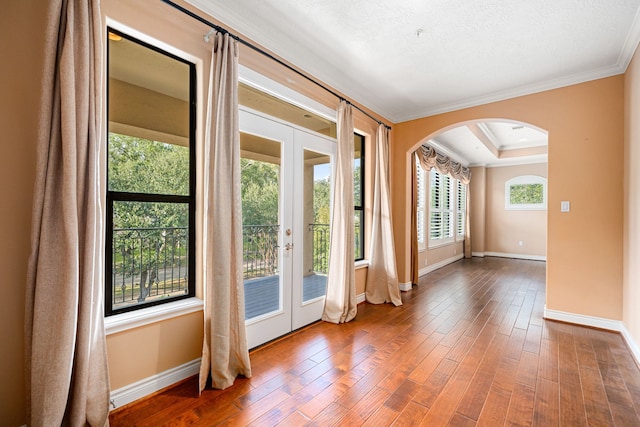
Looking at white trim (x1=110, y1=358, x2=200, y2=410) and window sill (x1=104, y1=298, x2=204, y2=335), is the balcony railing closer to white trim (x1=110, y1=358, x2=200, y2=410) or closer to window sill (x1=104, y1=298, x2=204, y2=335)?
window sill (x1=104, y1=298, x2=204, y2=335)

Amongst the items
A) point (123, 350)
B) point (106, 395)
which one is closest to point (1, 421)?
point (106, 395)

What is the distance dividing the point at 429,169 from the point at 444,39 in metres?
3.53

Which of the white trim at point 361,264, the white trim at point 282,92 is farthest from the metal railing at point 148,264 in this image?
the white trim at point 361,264

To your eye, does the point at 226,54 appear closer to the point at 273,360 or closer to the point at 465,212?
the point at 273,360

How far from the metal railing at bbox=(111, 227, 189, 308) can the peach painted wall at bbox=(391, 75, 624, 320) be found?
4.03 metres

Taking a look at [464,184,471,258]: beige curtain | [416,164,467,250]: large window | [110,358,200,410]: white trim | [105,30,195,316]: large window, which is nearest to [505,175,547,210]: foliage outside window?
[464,184,471,258]: beige curtain

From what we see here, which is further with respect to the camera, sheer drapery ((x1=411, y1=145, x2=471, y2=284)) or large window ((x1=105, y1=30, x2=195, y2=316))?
sheer drapery ((x1=411, y1=145, x2=471, y2=284))

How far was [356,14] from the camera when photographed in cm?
238

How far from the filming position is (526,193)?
8.05 meters

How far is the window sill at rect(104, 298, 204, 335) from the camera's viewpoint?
176 cm

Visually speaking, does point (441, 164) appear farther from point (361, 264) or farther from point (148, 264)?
point (148, 264)

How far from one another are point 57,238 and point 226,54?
1.61m

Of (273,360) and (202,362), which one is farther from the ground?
(202,362)

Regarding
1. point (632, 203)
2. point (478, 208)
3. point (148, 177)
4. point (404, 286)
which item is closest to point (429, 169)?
point (404, 286)
